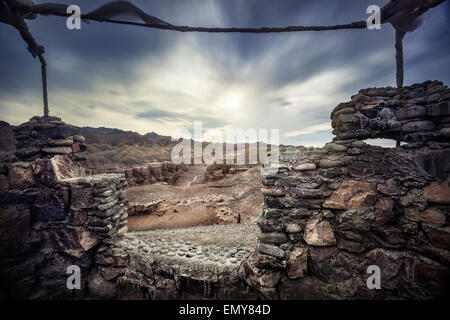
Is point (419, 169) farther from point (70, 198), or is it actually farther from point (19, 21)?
point (19, 21)

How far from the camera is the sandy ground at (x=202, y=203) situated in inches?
316

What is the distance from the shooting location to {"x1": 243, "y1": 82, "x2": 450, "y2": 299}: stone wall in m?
2.23

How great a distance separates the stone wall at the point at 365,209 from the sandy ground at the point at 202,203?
5.27m

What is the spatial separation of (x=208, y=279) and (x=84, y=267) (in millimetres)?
2938

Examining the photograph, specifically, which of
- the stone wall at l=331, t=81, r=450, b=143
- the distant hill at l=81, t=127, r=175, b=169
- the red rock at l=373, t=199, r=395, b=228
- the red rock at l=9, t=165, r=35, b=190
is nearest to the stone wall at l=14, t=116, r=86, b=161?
the red rock at l=9, t=165, r=35, b=190

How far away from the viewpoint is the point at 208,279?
3.05 metres

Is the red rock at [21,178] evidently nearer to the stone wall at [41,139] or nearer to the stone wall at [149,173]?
the stone wall at [41,139]

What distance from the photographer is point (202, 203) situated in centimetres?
976

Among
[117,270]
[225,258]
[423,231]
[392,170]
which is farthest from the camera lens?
[117,270]

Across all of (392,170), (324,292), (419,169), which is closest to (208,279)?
(324,292)

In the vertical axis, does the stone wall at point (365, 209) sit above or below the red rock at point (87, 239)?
above

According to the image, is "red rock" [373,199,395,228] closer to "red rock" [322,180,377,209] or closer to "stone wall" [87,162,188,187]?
"red rock" [322,180,377,209]

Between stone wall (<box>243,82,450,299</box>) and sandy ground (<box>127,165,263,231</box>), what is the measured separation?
5.27 m

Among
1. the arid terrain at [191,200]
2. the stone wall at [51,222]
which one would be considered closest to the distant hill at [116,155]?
the arid terrain at [191,200]
